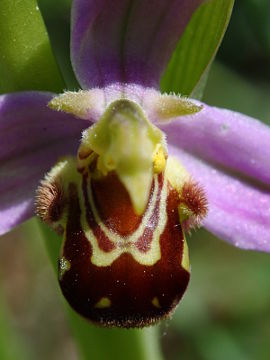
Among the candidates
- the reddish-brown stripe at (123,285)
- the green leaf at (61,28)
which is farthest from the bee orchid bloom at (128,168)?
the green leaf at (61,28)

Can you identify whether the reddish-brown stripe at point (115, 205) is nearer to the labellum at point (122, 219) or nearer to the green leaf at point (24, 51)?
the labellum at point (122, 219)

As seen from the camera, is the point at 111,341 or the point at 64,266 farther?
the point at 111,341

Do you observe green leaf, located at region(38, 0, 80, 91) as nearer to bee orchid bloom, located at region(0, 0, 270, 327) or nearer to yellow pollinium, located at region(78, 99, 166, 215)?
bee orchid bloom, located at region(0, 0, 270, 327)

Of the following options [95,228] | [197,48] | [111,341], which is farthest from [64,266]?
[197,48]

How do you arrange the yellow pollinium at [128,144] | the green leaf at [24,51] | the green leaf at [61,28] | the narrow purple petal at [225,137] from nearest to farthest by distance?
1. the yellow pollinium at [128,144]
2. the green leaf at [24,51]
3. the narrow purple petal at [225,137]
4. the green leaf at [61,28]

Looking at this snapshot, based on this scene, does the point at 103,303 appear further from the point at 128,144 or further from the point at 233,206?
the point at 233,206

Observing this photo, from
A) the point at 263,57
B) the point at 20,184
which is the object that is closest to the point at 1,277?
the point at 263,57
